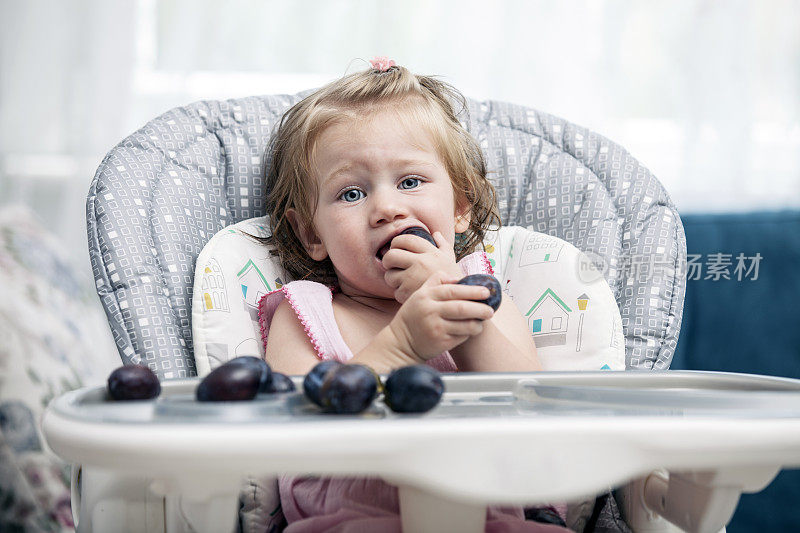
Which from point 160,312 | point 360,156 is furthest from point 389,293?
point 160,312

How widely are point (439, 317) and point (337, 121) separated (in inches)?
15.2

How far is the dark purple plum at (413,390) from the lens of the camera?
52 cm

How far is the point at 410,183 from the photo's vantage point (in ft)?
3.34

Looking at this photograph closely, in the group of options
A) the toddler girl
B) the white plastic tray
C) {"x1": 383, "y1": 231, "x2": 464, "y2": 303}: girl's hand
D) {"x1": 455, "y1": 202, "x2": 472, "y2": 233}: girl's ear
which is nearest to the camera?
the white plastic tray

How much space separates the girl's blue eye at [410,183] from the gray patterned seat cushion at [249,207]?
195 mm

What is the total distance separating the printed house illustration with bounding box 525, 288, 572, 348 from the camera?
1.04 meters

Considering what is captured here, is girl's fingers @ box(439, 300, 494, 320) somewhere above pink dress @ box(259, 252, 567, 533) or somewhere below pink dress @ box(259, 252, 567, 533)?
above

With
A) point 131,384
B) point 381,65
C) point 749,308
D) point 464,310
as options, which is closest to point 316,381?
point 131,384

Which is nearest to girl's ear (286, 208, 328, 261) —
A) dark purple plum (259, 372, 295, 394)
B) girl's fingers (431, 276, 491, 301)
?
girl's fingers (431, 276, 491, 301)

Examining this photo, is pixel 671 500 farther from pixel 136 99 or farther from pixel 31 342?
pixel 136 99

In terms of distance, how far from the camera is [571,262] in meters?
1.08

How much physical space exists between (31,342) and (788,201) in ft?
5.31

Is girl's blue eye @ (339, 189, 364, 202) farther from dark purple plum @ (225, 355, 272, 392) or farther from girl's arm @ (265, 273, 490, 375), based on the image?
dark purple plum @ (225, 355, 272, 392)

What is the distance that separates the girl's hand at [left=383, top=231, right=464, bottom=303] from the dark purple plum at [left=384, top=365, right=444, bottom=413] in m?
0.36
